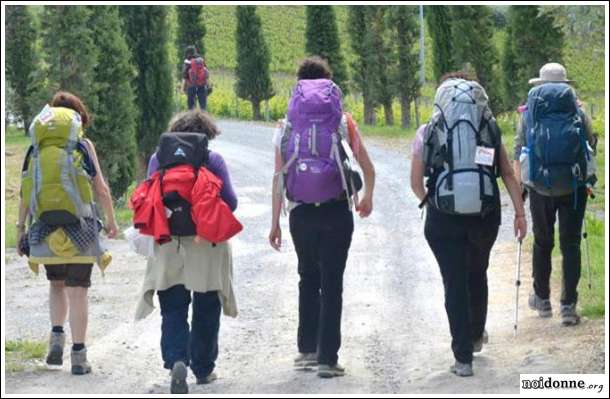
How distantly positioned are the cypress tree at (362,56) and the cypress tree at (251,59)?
2743 millimetres

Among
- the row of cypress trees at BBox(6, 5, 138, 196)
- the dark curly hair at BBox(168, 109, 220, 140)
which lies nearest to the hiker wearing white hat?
the dark curly hair at BBox(168, 109, 220, 140)

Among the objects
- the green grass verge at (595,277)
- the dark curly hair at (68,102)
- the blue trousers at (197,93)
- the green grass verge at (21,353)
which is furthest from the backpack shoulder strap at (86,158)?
the blue trousers at (197,93)

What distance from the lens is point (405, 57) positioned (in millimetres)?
36594

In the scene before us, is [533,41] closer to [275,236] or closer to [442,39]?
[442,39]

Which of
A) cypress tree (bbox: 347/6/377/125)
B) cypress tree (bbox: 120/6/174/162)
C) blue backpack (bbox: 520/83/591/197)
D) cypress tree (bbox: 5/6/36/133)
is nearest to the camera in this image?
blue backpack (bbox: 520/83/591/197)

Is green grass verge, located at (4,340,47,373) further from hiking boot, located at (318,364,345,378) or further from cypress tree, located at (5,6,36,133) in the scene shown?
cypress tree, located at (5,6,36,133)

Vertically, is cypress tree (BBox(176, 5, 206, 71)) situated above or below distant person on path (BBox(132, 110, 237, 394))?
above

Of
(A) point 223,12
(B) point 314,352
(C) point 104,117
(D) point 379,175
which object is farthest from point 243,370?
(A) point 223,12

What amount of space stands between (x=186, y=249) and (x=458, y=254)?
166 centimetres

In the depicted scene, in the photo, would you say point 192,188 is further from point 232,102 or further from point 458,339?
point 232,102

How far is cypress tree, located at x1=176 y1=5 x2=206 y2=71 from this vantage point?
42.4 meters

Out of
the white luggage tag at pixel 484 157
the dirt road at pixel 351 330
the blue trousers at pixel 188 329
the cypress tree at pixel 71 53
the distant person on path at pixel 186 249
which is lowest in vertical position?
the dirt road at pixel 351 330

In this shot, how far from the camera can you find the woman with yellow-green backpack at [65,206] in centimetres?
853

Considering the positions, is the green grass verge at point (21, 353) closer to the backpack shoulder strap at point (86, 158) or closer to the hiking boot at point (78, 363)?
the hiking boot at point (78, 363)
